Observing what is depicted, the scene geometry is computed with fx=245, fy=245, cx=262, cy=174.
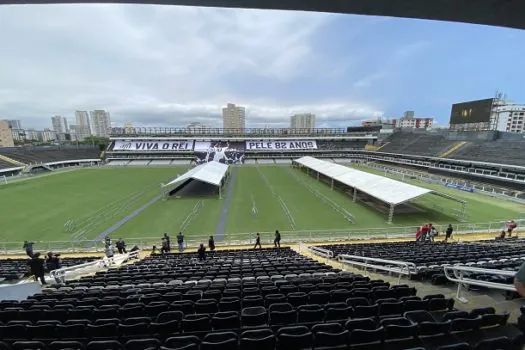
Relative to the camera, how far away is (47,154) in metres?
60.4

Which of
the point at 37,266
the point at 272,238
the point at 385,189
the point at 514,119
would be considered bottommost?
the point at 272,238

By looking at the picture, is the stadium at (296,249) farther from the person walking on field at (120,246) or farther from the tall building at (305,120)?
the tall building at (305,120)

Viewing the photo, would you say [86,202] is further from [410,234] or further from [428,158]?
[428,158]

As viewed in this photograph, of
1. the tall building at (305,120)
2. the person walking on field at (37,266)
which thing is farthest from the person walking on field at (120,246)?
the tall building at (305,120)

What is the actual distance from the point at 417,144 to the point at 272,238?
193 feet

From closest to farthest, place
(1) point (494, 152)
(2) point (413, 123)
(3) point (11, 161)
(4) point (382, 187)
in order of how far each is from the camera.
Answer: (4) point (382, 187), (1) point (494, 152), (3) point (11, 161), (2) point (413, 123)

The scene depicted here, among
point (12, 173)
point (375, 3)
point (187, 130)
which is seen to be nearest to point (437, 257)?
point (375, 3)

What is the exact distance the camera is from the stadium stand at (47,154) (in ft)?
176

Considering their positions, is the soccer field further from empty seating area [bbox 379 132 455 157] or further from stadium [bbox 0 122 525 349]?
empty seating area [bbox 379 132 455 157]

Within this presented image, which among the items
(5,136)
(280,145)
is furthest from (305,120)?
(5,136)

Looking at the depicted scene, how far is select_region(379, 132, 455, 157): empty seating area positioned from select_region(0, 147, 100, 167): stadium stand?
3227 inches

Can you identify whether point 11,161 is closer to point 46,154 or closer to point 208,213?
point 46,154

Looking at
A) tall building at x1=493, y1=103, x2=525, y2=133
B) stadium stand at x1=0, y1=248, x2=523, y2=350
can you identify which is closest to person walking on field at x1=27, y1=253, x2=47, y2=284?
stadium stand at x1=0, y1=248, x2=523, y2=350

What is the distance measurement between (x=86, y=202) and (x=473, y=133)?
66.3 metres
